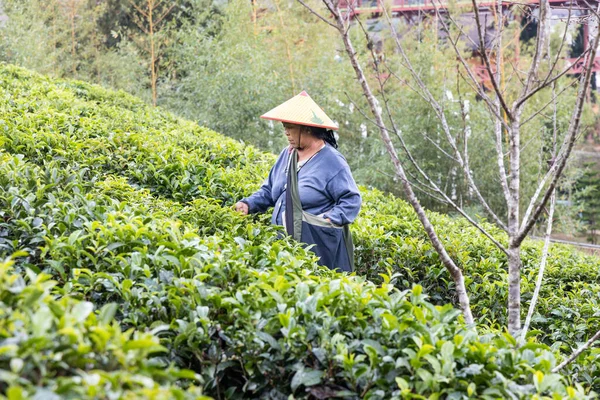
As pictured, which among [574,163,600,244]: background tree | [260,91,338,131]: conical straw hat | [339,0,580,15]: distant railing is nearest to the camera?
[339,0,580,15]: distant railing

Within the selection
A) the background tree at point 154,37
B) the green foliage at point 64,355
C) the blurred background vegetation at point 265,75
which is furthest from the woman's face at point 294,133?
the background tree at point 154,37

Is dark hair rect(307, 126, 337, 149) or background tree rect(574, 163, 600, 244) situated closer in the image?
dark hair rect(307, 126, 337, 149)

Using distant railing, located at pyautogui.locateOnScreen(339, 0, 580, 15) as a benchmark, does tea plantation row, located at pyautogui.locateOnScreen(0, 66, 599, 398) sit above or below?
below

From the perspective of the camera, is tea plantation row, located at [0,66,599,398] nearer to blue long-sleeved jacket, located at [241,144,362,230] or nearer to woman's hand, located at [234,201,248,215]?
woman's hand, located at [234,201,248,215]

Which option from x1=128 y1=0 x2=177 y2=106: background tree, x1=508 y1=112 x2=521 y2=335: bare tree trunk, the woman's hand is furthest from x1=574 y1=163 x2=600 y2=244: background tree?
x1=508 y1=112 x2=521 y2=335: bare tree trunk

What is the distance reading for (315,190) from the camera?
12.1 feet

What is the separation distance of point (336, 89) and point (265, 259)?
10.1 metres

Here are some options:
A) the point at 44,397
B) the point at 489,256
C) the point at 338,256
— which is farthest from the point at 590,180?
the point at 44,397

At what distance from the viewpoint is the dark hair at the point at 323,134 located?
3.79 metres

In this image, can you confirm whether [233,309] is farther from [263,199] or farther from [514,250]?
[263,199]

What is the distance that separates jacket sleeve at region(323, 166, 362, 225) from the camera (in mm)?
3596

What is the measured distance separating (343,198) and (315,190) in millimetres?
156

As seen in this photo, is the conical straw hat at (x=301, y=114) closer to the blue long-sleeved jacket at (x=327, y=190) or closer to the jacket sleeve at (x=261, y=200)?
the blue long-sleeved jacket at (x=327, y=190)

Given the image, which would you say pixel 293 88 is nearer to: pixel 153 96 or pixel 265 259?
pixel 153 96
